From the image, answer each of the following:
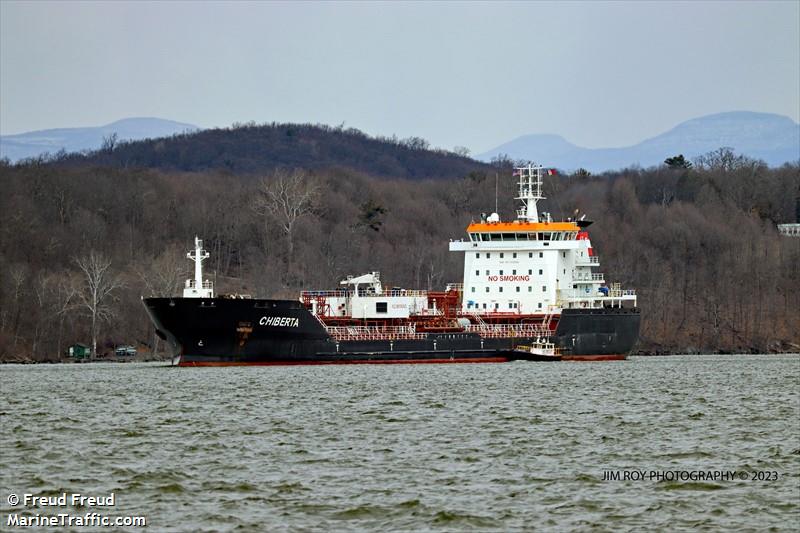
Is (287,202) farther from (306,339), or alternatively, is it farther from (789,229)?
(306,339)

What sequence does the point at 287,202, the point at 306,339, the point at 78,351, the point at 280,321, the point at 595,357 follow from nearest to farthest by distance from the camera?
1. the point at 280,321
2. the point at 306,339
3. the point at 595,357
4. the point at 78,351
5. the point at 287,202

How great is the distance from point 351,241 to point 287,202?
634 centimetres

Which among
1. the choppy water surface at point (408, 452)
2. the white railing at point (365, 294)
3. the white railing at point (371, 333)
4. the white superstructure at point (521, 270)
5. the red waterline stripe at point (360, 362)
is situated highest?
the white superstructure at point (521, 270)

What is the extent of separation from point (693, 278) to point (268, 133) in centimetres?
9946

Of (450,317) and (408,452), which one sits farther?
(450,317)

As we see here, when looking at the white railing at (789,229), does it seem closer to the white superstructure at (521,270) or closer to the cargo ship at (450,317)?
the cargo ship at (450,317)

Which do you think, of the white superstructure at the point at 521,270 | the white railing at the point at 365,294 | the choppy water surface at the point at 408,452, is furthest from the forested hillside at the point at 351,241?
the choppy water surface at the point at 408,452

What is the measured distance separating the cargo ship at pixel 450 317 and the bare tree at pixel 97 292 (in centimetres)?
1338

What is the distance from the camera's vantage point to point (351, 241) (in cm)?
9281

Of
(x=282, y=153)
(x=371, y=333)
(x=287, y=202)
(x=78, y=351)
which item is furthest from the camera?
(x=282, y=153)

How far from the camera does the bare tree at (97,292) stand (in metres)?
66.8

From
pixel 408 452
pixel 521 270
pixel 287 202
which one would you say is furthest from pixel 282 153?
Result: pixel 408 452

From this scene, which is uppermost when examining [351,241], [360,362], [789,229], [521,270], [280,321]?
[789,229]

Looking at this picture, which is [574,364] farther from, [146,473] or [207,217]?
[207,217]
